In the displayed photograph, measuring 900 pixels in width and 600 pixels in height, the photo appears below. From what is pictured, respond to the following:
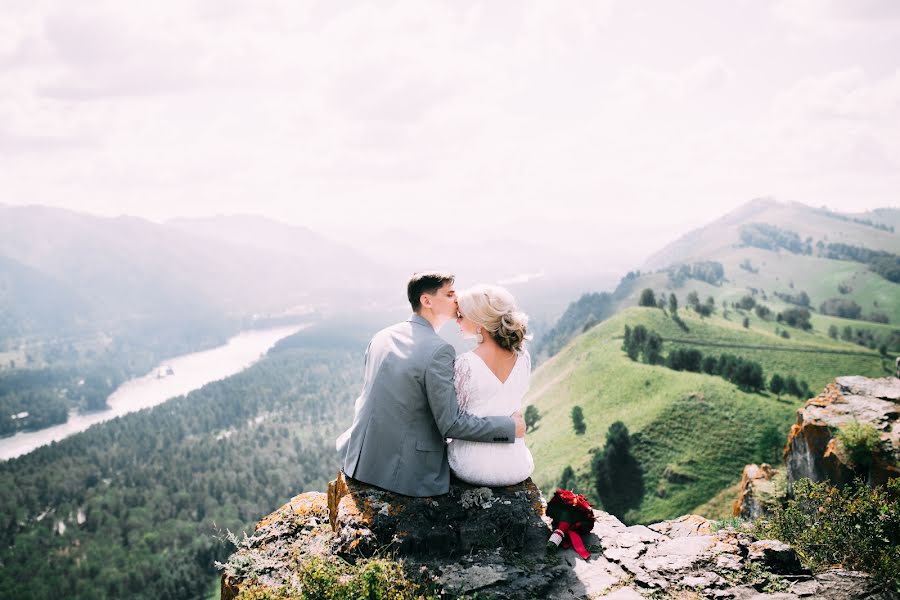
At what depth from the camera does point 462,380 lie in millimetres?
7684

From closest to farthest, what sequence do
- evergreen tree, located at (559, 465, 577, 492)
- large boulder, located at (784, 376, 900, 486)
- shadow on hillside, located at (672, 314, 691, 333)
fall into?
1. large boulder, located at (784, 376, 900, 486)
2. evergreen tree, located at (559, 465, 577, 492)
3. shadow on hillside, located at (672, 314, 691, 333)

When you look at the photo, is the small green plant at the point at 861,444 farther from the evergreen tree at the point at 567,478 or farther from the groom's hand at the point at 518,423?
the evergreen tree at the point at 567,478

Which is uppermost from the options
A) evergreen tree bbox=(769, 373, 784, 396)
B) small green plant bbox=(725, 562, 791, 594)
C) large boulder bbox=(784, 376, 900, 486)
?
small green plant bbox=(725, 562, 791, 594)

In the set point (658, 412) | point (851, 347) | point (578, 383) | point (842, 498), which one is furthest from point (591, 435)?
point (851, 347)

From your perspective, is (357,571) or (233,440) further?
(233,440)

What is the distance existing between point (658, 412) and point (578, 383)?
107ft

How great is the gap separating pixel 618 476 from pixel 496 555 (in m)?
66.2

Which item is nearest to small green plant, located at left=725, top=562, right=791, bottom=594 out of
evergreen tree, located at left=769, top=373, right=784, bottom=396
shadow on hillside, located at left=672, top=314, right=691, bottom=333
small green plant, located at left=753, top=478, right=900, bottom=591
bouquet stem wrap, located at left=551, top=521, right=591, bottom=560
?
small green plant, located at left=753, top=478, right=900, bottom=591

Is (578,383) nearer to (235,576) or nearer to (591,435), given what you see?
(591,435)

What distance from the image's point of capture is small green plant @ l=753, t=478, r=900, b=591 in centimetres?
750

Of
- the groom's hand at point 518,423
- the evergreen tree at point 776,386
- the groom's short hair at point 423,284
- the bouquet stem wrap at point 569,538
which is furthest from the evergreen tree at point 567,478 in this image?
the groom's short hair at point 423,284

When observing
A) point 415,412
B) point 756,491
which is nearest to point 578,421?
point 756,491

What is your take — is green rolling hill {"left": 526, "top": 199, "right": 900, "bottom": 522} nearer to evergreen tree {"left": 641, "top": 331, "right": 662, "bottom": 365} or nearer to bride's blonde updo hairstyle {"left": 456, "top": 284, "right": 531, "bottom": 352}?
evergreen tree {"left": 641, "top": 331, "right": 662, "bottom": 365}

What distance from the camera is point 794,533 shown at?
8.92 m
